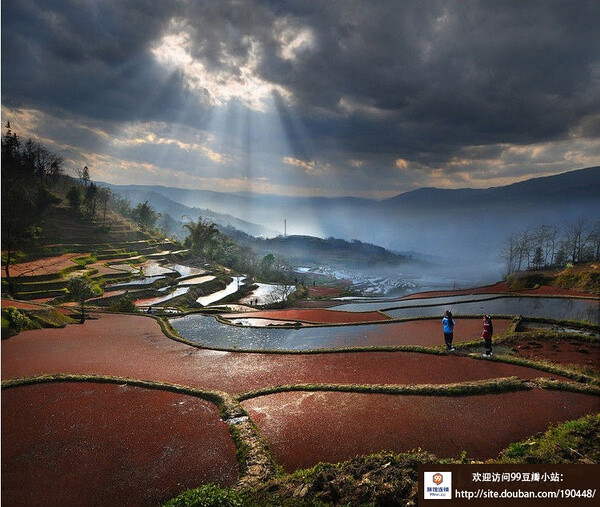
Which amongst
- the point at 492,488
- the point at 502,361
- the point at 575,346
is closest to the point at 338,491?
the point at 492,488

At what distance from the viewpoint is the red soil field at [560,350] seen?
1179 centimetres

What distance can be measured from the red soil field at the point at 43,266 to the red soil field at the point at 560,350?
39377 mm

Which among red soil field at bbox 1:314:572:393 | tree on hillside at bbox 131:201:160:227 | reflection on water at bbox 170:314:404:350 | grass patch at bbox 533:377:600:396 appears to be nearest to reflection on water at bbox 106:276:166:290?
reflection on water at bbox 170:314:404:350

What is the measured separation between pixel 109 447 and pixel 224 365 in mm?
5595

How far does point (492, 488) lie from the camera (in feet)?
15.7

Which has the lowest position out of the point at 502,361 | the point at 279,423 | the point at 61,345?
the point at 61,345

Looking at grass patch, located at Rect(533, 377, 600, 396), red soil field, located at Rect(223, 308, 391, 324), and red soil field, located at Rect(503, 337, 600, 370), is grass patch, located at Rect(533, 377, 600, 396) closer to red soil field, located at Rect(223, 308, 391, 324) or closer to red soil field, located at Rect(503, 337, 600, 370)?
red soil field, located at Rect(503, 337, 600, 370)

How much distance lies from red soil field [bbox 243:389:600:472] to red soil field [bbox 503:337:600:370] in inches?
160

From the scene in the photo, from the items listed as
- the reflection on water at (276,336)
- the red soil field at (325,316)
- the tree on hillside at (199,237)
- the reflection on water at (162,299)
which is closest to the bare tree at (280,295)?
the reflection on water at (162,299)

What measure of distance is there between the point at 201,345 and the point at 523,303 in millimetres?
23248

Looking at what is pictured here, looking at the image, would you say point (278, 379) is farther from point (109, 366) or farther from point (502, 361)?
point (502, 361)

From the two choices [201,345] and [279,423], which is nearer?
[279,423]

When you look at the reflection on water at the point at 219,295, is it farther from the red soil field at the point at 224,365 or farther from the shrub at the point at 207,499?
the shrub at the point at 207,499

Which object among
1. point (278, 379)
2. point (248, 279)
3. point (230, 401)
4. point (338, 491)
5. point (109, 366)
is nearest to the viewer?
point (338, 491)
